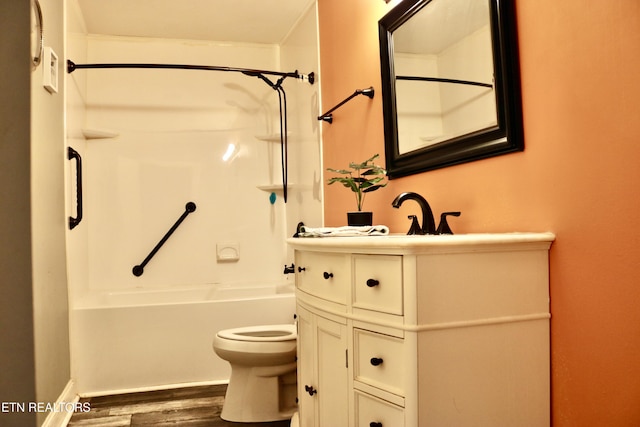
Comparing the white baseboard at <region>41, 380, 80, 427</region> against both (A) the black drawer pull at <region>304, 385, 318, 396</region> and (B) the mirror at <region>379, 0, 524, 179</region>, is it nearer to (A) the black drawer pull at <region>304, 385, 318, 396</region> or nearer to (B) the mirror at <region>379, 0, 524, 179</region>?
(A) the black drawer pull at <region>304, 385, 318, 396</region>

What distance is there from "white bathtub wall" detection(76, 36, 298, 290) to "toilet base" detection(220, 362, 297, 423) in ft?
4.89

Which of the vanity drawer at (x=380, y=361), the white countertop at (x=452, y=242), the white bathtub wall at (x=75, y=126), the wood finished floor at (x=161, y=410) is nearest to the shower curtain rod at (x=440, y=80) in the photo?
the white countertop at (x=452, y=242)

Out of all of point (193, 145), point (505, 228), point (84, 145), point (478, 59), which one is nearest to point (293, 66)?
point (193, 145)

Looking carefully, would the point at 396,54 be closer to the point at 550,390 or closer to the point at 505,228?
the point at 505,228

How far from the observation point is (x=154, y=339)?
3.14 m

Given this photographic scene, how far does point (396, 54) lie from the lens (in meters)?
2.27

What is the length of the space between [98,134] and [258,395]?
7.16 feet

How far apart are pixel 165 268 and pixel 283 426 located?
1786 mm

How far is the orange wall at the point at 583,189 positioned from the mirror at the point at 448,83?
46 millimetres

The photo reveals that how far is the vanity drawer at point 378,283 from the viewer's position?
135 cm

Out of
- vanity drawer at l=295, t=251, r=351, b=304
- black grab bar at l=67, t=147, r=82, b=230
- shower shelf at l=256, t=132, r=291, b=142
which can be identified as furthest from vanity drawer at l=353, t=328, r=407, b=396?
shower shelf at l=256, t=132, r=291, b=142

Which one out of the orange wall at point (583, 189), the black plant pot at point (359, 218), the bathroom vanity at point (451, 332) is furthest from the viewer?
the black plant pot at point (359, 218)

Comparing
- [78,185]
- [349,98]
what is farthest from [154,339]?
[349,98]

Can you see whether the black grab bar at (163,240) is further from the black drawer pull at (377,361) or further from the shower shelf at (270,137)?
the black drawer pull at (377,361)
